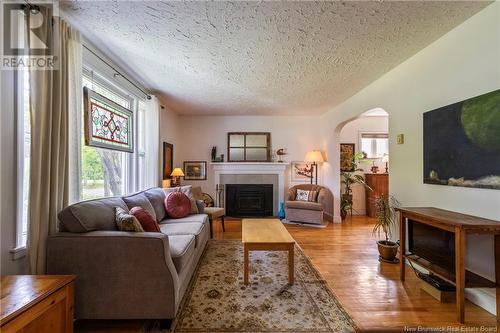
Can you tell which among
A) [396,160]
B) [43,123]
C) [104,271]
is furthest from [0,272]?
[396,160]

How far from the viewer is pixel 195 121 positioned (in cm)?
575

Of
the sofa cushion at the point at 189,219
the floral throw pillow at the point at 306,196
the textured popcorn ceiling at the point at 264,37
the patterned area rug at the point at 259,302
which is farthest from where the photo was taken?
the floral throw pillow at the point at 306,196

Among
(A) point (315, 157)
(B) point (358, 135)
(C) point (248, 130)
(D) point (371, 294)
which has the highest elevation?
(C) point (248, 130)

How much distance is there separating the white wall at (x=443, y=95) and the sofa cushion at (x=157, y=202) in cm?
326

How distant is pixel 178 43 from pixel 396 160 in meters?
3.05

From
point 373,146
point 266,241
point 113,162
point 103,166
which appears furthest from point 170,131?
point 373,146

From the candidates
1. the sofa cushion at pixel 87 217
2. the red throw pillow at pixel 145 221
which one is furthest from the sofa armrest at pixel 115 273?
the red throw pillow at pixel 145 221

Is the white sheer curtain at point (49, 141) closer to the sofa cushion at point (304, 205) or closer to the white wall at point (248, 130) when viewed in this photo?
the white wall at point (248, 130)

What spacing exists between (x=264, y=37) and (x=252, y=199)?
13.0 ft

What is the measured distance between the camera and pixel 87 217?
1815 mm

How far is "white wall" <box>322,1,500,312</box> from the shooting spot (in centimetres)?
188

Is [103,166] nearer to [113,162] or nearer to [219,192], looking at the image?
[113,162]

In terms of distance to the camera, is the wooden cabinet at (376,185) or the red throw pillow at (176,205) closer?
Result: the red throw pillow at (176,205)

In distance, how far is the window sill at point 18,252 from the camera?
159 cm
